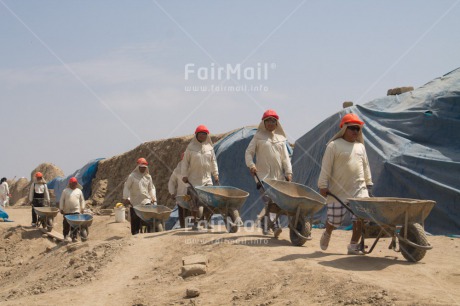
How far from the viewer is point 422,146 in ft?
37.2

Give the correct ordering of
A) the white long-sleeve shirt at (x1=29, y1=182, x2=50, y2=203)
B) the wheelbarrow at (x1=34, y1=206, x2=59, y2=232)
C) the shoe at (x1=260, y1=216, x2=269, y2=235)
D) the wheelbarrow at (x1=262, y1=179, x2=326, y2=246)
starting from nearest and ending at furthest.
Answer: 1. the wheelbarrow at (x1=262, y1=179, x2=326, y2=246)
2. the shoe at (x1=260, y1=216, x2=269, y2=235)
3. the wheelbarrow at (x1=34, y1=206, x2=59, y2=232)
4. the white long-sleeve shirt at (x1=29, y1=182, x2=50, y2=203)

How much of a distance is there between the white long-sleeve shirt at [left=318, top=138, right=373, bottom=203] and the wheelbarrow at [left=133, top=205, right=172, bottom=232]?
4483mm

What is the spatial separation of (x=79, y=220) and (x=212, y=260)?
564cm

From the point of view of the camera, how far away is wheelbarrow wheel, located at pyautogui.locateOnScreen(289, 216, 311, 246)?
7.59 m

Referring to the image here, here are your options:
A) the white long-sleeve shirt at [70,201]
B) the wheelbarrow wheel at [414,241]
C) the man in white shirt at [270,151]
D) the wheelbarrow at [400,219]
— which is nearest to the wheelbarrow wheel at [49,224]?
the white long-sleeve shirt at [70,201]

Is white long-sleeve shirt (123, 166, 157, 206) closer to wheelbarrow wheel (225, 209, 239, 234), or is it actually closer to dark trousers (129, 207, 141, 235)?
dark trousers (129, 207, 141, 235)

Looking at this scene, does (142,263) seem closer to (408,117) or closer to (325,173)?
(325,173)

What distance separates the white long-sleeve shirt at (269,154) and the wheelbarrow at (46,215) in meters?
7.97

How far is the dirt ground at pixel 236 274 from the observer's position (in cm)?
521

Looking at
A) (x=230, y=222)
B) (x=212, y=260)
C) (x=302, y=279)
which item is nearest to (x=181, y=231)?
(x=230, y=222)

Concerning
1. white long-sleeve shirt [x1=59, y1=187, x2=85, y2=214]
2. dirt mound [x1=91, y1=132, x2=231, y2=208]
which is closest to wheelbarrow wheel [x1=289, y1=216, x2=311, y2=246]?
white long-sleeve shirt [x1=59, y1=187, x2=85, y2=214]

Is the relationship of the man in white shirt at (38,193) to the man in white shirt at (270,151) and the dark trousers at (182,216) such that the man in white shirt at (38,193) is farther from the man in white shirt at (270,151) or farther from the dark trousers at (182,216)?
the man in white shirt at (270,151)

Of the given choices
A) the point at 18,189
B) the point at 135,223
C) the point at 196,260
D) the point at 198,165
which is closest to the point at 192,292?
the point at 196,260

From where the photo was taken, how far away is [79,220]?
40.4 ft
